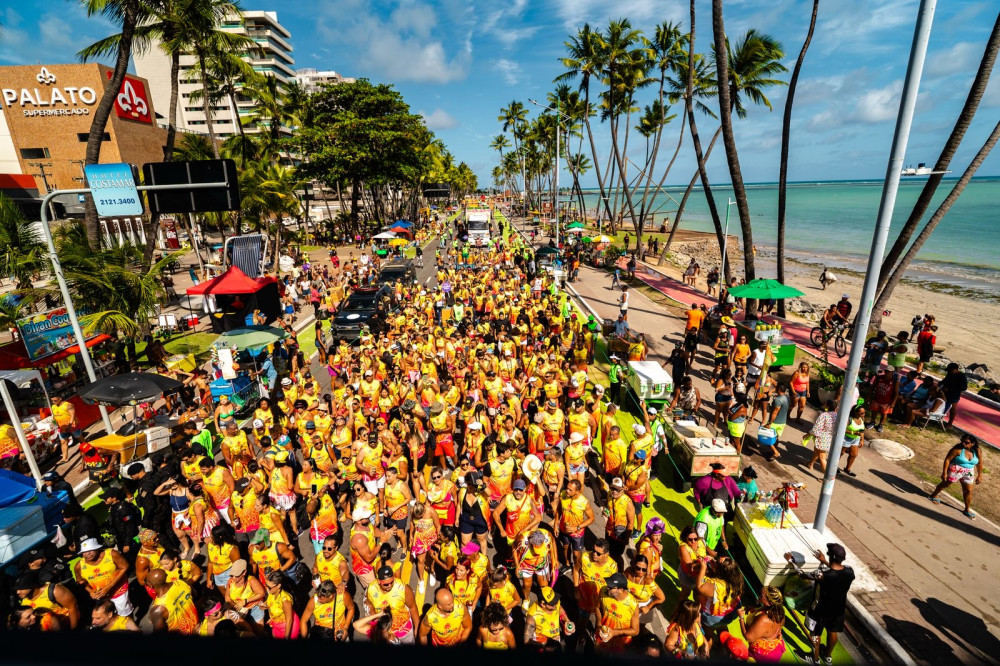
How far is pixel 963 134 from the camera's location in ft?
47.0

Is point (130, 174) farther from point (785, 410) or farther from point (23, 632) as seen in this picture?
point (785, 410)

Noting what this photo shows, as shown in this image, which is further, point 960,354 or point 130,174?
point 960,354

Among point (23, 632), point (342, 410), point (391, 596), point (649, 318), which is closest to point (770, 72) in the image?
point (649, 318)

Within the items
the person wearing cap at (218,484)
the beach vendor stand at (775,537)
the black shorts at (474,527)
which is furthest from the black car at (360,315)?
the beach vendor stand at (775,537)

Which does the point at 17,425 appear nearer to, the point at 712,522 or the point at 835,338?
the point at 712,522

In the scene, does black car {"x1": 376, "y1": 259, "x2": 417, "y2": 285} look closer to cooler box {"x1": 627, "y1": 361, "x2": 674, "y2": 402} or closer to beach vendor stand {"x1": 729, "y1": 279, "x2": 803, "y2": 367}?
cooler box {"x1": 627, "y1": 361, "x2": 674, "y2": 402}

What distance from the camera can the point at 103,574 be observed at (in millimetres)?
6309

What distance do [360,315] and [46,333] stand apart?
894 centimetres

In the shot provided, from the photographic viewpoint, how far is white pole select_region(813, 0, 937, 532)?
626 centimetres

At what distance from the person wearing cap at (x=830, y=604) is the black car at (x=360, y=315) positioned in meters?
15.4

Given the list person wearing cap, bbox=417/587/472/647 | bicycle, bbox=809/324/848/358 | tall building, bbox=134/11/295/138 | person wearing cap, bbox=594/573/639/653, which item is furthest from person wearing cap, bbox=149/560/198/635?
tall building, bbox=134/11/295/138

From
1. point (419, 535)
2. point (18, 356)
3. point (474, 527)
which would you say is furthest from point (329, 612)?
point (18, 356)

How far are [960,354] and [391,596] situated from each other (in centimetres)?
2561

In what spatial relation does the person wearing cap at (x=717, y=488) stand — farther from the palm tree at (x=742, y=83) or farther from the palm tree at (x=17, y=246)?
the palm tree at (x=17, y=246)
